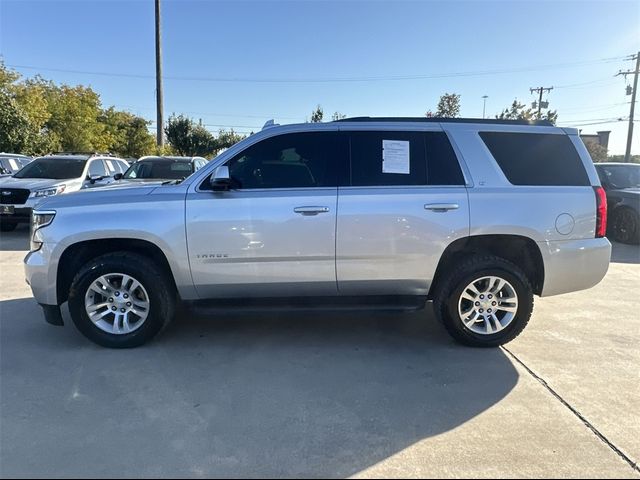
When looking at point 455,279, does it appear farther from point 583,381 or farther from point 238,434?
point 238,434

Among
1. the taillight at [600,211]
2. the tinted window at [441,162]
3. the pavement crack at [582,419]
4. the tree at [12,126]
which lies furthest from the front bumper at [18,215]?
the tree at [12,126]

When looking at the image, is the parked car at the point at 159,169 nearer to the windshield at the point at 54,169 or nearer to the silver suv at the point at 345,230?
the windshield at the point at 54,169

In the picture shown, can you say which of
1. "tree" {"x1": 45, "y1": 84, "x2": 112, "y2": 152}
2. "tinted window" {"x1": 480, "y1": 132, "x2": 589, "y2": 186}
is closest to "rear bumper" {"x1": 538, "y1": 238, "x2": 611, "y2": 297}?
"tinted window" {"x1": 480, "y1": 132, "x2": 589, "y2": 186}

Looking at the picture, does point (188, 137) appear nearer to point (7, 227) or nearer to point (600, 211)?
point (7, 227)

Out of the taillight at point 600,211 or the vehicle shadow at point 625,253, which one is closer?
the taillight at point 600,211

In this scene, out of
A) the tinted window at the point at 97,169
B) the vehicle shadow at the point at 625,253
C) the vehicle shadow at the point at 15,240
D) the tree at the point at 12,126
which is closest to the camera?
the vehicle shadow at the point at 625,253

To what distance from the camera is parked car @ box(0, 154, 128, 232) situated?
9.51 metres

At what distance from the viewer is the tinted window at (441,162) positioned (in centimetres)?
413

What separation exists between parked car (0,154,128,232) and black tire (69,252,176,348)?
Result: 223 inches

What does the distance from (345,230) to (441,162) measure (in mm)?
1090

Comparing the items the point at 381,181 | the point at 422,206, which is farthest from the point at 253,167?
the point at 422,206

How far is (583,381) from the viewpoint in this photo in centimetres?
360

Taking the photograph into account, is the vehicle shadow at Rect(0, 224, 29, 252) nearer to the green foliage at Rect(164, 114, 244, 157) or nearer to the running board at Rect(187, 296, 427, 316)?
the running board at Rect(187, 296, 427, 316)

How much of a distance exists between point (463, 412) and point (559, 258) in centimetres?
184
